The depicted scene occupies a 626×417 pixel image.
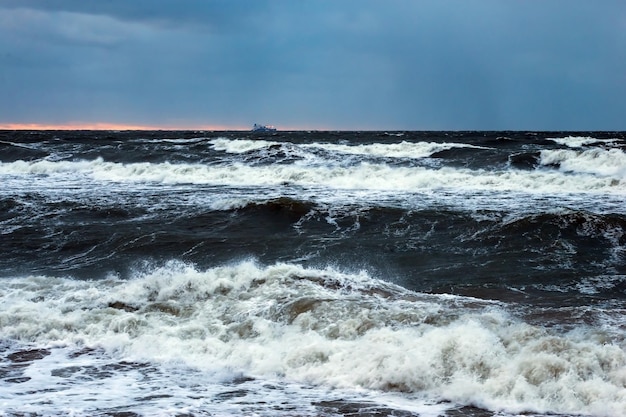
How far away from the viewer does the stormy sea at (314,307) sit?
533 cm

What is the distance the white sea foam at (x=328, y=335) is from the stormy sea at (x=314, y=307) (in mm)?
22

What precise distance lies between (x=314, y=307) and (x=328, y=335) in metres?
0.82

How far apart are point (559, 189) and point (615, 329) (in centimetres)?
1470

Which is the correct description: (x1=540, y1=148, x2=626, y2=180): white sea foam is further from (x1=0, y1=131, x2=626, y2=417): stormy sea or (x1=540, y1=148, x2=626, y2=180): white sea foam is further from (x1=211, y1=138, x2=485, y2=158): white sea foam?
(x1=211, y1=138, x2=485, y2=158): white sea foam

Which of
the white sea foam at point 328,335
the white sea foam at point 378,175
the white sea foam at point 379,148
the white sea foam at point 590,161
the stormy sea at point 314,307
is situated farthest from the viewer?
the white sea foam at point 379,148

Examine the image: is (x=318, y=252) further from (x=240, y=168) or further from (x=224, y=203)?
(x=240, y=168)

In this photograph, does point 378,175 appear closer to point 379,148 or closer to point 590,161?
point 590,161

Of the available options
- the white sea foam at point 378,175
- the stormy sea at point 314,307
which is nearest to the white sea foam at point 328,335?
the stormy sea at point 314,307

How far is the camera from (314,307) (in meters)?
7.50

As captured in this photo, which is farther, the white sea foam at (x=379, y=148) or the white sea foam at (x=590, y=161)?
the white sea foam at (x=379, y=148)

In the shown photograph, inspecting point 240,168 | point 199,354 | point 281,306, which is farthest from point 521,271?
point 240,168

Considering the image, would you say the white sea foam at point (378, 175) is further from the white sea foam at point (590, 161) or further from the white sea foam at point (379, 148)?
the white sea foam at point (379, 148)

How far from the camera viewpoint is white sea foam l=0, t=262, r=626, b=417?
17.8ft

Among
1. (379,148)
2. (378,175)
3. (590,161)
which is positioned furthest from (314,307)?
(379,148)
